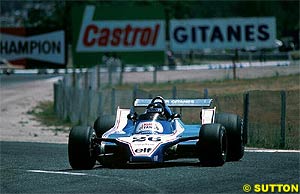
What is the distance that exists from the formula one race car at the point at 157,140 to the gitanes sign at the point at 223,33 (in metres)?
38.0

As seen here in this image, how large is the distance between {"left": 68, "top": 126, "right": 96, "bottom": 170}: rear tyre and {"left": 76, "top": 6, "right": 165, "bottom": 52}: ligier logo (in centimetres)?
3705


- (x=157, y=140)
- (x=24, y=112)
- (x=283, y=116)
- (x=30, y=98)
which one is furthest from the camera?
(x=30, y=98)

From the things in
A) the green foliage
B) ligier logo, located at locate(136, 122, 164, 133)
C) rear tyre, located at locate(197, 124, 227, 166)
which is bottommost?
the green foliage

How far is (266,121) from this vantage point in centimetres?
2497

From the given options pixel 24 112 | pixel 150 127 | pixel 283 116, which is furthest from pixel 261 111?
pixel 24 112

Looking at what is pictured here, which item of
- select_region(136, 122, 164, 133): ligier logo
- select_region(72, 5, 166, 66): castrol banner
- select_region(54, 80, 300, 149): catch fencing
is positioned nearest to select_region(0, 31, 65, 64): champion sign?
select_region(72, 5, 166, 66): castrol banner

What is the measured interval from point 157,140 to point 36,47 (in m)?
36.2

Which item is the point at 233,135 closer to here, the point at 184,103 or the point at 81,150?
the point at 184,103

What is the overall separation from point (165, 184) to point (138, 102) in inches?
213

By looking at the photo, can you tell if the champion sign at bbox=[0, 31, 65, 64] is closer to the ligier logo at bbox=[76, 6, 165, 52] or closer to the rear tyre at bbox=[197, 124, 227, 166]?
the ligier logo at bbox=[76, 6, 165, 52]

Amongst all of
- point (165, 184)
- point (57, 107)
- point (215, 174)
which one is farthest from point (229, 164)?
point (57, 107)

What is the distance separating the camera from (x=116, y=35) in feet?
182

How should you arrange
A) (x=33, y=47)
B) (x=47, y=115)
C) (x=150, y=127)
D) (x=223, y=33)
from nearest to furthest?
(x=150, y=127) < (x=47, y=115) < (x=33, y=47) < (x=223, y=33)

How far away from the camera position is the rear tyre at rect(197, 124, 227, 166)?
1672cm
